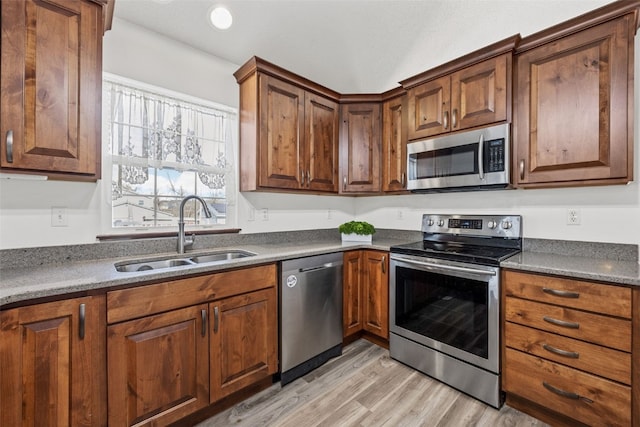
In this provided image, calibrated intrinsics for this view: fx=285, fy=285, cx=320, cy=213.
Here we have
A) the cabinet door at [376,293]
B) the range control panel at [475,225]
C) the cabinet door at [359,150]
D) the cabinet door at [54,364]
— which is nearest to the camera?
the cabinet door at [54,364]

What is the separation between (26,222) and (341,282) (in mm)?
2017

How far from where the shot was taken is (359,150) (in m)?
2.82

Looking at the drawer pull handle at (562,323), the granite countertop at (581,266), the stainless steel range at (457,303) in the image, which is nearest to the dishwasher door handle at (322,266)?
the stainless steel range at (457,303)

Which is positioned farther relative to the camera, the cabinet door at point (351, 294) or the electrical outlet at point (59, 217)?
the cabinet door at point (351, 294)

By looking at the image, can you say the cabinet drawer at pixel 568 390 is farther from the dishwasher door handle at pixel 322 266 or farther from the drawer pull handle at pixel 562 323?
the dishwasher door handle at pixel 322 266

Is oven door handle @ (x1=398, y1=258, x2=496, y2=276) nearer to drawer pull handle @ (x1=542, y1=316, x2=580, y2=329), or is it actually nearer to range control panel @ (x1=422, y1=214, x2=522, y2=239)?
drawer pull handle @ (x1=542, y1=316, x2=580, y2=329)

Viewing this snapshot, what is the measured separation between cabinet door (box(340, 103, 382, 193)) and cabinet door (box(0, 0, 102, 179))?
6.32ft

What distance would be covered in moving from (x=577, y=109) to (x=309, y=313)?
215 cm

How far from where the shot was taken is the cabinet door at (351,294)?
2.42 meters

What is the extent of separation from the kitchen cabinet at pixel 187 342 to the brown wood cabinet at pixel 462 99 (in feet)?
5.62

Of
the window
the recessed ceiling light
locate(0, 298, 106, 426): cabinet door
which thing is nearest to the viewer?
locate(0, 298, 106, 426): cabinet door

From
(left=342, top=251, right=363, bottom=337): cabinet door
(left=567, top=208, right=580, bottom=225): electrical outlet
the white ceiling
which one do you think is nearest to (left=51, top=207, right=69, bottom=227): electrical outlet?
the white ceiling

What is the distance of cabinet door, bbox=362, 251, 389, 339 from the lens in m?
2.41

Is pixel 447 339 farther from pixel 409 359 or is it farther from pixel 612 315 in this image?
pixel 612 315
